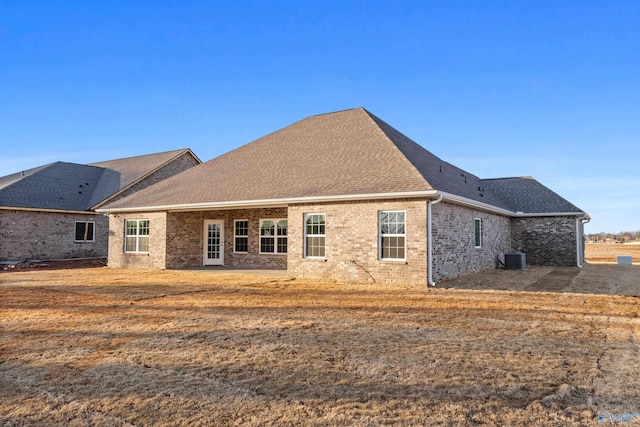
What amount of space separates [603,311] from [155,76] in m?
17.8

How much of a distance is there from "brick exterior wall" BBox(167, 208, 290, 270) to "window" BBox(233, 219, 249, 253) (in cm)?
16

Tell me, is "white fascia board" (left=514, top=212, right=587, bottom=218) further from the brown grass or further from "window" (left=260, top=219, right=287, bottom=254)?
"window" (left=260, top=219, right=287, bottom=254)

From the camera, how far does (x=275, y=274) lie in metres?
15.7

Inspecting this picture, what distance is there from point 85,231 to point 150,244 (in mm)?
9718

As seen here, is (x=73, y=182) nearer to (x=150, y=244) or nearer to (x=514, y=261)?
(x=150, y=244)

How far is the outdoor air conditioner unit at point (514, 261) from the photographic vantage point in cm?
1862

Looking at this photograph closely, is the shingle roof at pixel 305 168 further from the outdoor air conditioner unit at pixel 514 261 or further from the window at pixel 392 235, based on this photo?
the outdoor air conditioner unit at pixel 514 261

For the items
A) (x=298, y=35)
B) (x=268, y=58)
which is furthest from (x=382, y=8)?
(x=268, y=58)

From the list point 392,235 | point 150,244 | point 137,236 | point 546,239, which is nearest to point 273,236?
point 150,244

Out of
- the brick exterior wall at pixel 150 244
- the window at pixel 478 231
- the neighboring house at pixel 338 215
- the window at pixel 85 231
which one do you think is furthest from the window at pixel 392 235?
the window at pixel 85 231

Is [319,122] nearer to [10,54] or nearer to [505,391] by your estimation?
[10,54]

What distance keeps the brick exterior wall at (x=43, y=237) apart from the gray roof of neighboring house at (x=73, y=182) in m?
0.66

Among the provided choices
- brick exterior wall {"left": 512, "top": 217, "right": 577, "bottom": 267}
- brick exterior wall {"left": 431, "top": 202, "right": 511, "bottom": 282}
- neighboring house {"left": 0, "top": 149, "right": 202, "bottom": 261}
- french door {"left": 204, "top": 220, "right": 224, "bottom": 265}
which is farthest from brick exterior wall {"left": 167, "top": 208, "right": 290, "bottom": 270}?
brick exterior wall {"left": 512, "top": 217, "right": 577, "bottom": 267}

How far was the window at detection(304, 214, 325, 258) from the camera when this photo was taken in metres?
14.2
